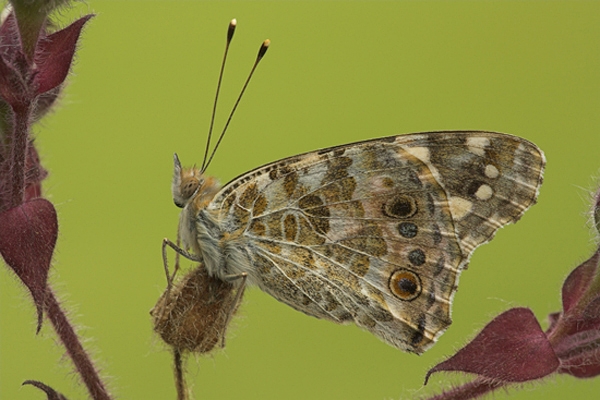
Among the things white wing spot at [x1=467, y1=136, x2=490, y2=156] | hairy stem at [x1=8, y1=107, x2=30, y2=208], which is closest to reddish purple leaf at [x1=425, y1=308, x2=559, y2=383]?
white wing spot at [x1=467, y1=136, x2=490, y2=156]

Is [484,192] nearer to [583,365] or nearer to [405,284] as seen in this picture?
[405,284]

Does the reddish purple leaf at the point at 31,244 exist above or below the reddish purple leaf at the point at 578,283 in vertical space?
above

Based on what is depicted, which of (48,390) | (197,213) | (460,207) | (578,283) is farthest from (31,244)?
(578,283)

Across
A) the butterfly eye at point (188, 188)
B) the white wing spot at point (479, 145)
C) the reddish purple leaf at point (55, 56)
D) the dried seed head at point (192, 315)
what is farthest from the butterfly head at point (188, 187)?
the white wing spot at point (479, 145)

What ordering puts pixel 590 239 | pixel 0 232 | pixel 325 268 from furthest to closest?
1. pixel 325 268
2. pixel 590 239
3. pixel 0 232

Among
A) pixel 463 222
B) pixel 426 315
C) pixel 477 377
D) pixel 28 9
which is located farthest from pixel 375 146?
pixel 28 9

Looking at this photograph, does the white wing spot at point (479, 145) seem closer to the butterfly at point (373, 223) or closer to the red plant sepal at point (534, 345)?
the butterfly at point (373, 223)

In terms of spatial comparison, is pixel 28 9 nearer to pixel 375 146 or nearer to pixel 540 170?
pixel 375 146

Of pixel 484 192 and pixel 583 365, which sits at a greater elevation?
pixel 484 192
